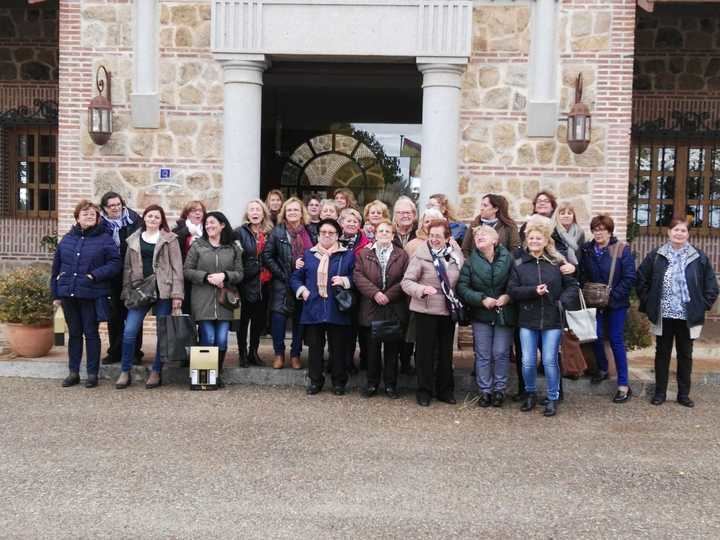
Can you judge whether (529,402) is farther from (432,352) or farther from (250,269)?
(250,269)

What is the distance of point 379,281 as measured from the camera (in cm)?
771

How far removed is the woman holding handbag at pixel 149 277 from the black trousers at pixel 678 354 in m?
4.36

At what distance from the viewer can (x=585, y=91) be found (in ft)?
33.4

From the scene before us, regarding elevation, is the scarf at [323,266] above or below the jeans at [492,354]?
above

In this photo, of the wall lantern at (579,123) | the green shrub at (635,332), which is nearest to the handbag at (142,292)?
the wall lantern at (579,123)

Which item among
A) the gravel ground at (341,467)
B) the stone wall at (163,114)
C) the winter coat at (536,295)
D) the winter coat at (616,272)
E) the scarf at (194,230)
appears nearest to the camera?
the gravel ground at (341,467)

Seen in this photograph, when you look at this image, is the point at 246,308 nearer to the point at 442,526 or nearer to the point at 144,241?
the point at 144,241

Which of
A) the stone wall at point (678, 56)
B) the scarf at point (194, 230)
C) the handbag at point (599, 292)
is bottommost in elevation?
the handbag at point (599, 292)

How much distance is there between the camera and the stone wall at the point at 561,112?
33.3ft

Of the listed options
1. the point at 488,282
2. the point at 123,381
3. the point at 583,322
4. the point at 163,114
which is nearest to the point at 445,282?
the point at 488,282

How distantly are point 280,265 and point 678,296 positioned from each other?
11.8 feet

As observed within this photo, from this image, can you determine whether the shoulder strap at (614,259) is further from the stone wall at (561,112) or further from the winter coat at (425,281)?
the stone wall at (561,112)

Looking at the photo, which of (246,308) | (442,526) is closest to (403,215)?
(246,308)

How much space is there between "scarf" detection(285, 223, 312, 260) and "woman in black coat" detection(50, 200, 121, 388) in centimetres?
161
